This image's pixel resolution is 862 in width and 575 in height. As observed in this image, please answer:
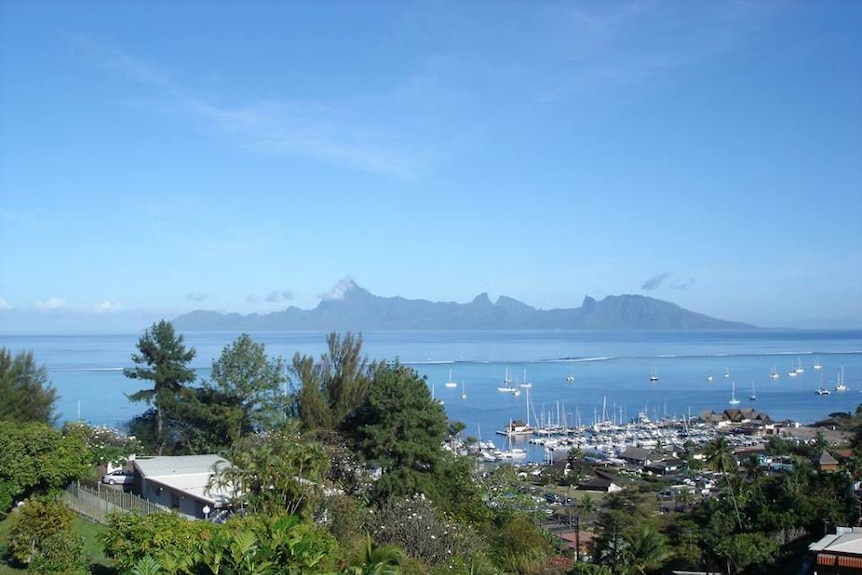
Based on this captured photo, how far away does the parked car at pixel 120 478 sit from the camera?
730 inches

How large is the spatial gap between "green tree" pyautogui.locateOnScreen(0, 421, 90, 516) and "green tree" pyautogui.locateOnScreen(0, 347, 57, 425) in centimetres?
857

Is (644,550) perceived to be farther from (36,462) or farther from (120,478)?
(120,478)

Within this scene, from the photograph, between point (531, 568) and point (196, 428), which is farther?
point (196, 428)

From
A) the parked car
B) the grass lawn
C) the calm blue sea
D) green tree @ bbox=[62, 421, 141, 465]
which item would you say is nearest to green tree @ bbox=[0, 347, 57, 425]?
green tree @ bbox=[62, 421, 141, 465]

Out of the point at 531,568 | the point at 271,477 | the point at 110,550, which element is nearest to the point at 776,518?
the point at 531,568

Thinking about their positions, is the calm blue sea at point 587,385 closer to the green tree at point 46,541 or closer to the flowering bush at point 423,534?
the flowering bush at point 423,534

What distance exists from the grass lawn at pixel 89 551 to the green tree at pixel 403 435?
5537mm

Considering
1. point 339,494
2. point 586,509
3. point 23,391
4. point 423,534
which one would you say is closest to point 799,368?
point 586,509

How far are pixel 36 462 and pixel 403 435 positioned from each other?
6828 millimetres

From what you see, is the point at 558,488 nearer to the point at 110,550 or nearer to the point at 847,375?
the point at 110,550

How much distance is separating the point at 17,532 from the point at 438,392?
71688 millimetres

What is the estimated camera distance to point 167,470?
16516 mm

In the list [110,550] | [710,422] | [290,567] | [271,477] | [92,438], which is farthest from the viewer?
[710,422]

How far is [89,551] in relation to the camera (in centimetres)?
1127
